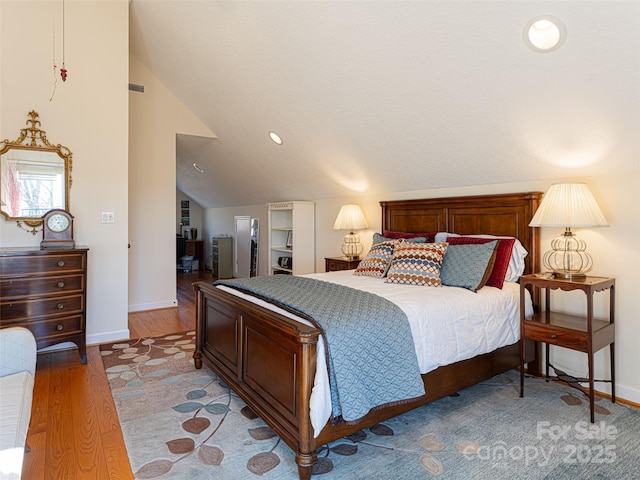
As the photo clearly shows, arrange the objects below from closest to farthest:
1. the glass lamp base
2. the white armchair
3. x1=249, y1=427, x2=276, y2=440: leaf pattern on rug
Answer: the white armchair, x1=249, y1=427, x2=276, y2=440: leaf pattern on rug, the glass lamp base

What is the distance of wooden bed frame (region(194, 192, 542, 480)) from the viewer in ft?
5.70

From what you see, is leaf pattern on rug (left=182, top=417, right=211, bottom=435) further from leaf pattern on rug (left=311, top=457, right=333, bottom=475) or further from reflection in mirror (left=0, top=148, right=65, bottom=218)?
reflection in mirror (left=0, top=148, right=65, bottom=218)

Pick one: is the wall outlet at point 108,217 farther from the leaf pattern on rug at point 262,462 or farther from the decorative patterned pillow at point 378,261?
the leaf pattern on rug at point 262,462

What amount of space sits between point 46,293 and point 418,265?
2798 mm

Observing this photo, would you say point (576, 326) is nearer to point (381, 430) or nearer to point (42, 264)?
point (381, 430)

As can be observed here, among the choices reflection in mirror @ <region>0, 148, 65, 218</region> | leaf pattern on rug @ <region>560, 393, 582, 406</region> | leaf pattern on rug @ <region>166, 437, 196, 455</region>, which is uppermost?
reflection in mirror @ <region>0, 148, 65, 218</region>

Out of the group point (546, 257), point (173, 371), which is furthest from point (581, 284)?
point (173, 371)

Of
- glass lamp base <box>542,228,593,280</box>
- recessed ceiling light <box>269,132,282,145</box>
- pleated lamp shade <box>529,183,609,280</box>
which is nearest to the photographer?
pleated lamp shade <box>529,183,609,280</box>

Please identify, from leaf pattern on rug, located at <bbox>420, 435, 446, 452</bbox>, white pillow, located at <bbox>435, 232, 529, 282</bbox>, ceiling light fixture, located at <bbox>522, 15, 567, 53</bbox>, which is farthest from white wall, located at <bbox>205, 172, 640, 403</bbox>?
leaf pattern on rug, located at <bbox>420, 435, 446, 452</bbox>

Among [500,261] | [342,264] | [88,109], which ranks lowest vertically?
[342,264]

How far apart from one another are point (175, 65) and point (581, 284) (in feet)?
14.3

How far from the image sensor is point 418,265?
9.30ft

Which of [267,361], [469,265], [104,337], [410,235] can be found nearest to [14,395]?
[267,361]

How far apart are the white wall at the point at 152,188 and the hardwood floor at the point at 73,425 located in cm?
160
